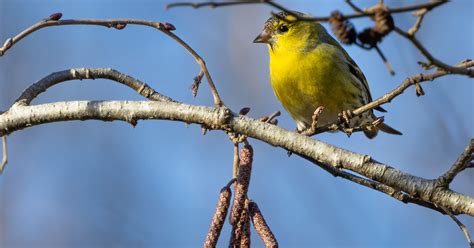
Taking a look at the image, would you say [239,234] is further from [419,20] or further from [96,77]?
[419,20]

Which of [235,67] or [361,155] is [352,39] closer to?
[361,155]

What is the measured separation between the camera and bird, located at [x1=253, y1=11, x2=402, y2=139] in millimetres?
4621

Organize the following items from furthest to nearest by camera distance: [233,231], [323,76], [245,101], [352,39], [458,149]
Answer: [245,101], [458,149], [323,76], [233,231], [352,39]

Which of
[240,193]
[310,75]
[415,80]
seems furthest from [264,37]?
[415,80]

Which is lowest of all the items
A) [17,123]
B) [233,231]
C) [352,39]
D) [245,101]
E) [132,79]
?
[233,231]

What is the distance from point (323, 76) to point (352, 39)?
9.97ft

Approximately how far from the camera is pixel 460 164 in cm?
227

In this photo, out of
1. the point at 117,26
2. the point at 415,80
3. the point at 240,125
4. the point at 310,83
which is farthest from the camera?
the point at 310,83

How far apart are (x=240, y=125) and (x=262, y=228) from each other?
380 mm

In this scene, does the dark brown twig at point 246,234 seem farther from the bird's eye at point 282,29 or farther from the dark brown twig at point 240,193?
the bird's eye at point 282,29

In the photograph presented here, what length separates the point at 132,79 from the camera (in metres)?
2.79

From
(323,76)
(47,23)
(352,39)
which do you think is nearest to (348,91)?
(323,76)

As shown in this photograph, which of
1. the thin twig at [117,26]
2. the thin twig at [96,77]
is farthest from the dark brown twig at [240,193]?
the thin twig at [96,77]

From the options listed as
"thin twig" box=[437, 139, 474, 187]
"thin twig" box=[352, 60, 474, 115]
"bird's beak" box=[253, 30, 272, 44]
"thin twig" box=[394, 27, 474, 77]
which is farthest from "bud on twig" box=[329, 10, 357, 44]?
"bird's beak" box=[253, 30, 272, 44]
